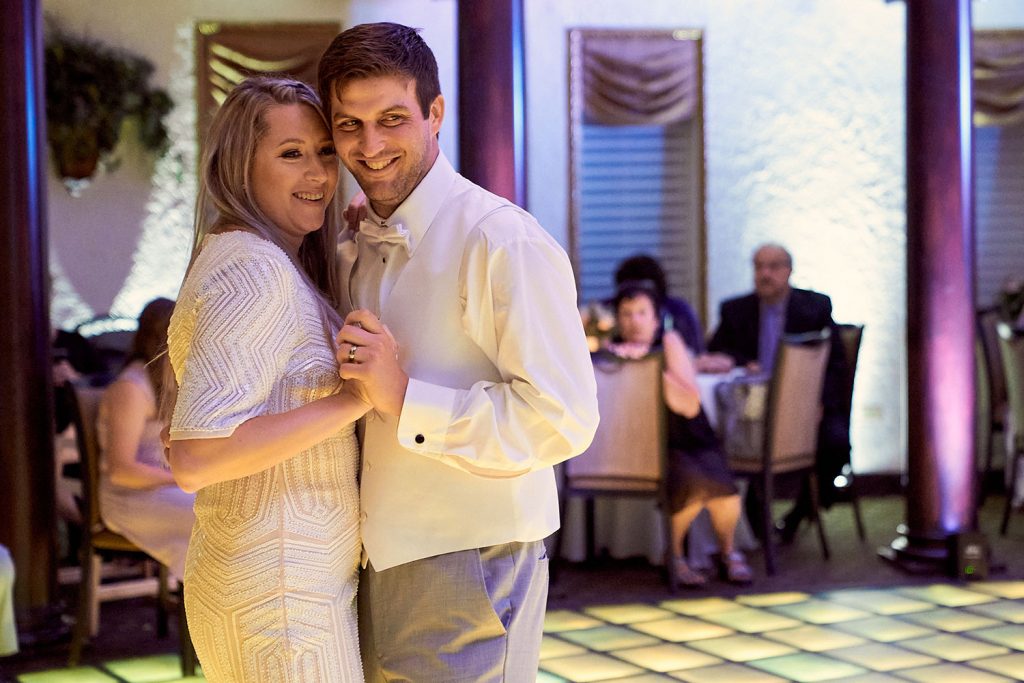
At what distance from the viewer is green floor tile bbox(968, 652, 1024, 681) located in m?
4.00

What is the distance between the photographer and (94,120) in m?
7.25

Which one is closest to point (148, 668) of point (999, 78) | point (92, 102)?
point (92, 102)

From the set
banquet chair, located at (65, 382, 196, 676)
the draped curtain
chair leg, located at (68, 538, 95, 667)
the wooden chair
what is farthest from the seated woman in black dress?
the draped curtain

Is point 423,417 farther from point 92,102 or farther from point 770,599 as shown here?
point 92,102

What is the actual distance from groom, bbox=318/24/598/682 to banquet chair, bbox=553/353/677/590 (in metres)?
3.62

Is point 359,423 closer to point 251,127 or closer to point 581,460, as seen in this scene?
point 251,127

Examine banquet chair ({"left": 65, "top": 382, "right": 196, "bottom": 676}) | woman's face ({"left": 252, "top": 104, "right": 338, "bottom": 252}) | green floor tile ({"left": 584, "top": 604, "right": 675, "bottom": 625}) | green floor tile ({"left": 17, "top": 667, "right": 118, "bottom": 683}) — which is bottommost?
green floor tile ({"left": 17, "top": 667, "right": 118, "bottom": 683})

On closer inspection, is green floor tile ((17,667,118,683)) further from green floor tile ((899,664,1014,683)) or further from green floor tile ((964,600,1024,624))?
green floor tile ((964,600,1024,624))

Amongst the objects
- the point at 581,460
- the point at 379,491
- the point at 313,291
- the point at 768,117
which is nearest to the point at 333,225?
the point at 313,291

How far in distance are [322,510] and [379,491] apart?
0.08 m

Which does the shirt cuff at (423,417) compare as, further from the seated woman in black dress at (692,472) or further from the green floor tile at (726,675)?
the seated woman in black dress at (692,472)

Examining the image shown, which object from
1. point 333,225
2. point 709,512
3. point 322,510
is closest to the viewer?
point 322,510

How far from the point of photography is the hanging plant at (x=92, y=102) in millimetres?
7160

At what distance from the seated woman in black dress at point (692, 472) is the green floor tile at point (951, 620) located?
0.79 meters
